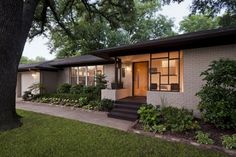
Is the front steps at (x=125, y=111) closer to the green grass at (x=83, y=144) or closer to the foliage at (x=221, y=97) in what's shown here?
the green grass at (x=83, y=144)

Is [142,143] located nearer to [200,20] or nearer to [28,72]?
[28,72]

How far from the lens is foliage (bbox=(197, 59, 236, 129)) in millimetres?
5648

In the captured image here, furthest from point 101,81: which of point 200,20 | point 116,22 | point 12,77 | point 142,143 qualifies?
point 200,20

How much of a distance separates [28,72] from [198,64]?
1507 cm

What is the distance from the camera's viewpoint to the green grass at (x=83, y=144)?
443cm

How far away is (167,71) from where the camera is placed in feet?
33.5

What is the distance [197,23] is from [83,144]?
2503 centimetres

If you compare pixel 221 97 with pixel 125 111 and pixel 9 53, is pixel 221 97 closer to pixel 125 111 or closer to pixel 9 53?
pixel 125 111

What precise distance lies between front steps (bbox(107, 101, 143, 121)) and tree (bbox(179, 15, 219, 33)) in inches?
771

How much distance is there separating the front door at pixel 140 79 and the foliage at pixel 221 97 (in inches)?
232

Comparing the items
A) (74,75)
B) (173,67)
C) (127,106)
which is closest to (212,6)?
(173,67)

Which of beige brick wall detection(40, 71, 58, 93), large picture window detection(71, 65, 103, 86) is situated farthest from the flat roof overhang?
beige brick wall detection(40, 71, 58, 93)

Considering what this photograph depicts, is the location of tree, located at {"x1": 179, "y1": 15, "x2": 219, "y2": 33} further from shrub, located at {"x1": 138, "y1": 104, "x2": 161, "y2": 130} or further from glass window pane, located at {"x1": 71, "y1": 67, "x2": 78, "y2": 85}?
shrub, located at {"x1": 138, "y1": 104, "x2": 161, "y2": 130}

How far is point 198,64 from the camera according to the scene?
7754mm
